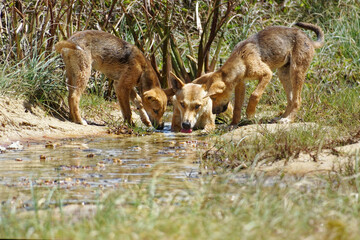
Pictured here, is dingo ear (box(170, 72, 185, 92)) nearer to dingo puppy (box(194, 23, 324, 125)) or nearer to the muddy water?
dingo puppy (box(194, 23, 324, 125))

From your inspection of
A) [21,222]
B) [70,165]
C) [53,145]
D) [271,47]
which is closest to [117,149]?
[53,145]

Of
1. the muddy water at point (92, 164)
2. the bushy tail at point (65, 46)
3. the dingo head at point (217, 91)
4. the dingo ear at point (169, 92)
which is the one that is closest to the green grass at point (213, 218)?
the muddy water at point (92, 164)

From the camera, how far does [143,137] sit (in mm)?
9305

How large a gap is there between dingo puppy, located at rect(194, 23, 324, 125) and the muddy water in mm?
1040

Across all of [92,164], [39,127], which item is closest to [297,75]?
[39,127]

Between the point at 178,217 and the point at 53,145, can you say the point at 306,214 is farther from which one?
the point at 53,145

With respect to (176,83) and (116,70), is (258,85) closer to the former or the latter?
(176,83)

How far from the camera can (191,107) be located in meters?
9.48

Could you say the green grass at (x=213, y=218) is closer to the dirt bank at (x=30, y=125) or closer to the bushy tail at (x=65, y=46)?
the dirt bank at (x=30, y=125)

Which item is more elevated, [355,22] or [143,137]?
[355,22]

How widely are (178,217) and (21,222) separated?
924 millimetres

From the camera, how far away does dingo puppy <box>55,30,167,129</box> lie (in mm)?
9688

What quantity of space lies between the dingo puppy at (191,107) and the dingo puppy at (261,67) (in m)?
0.18

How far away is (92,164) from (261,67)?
4.36 metres
